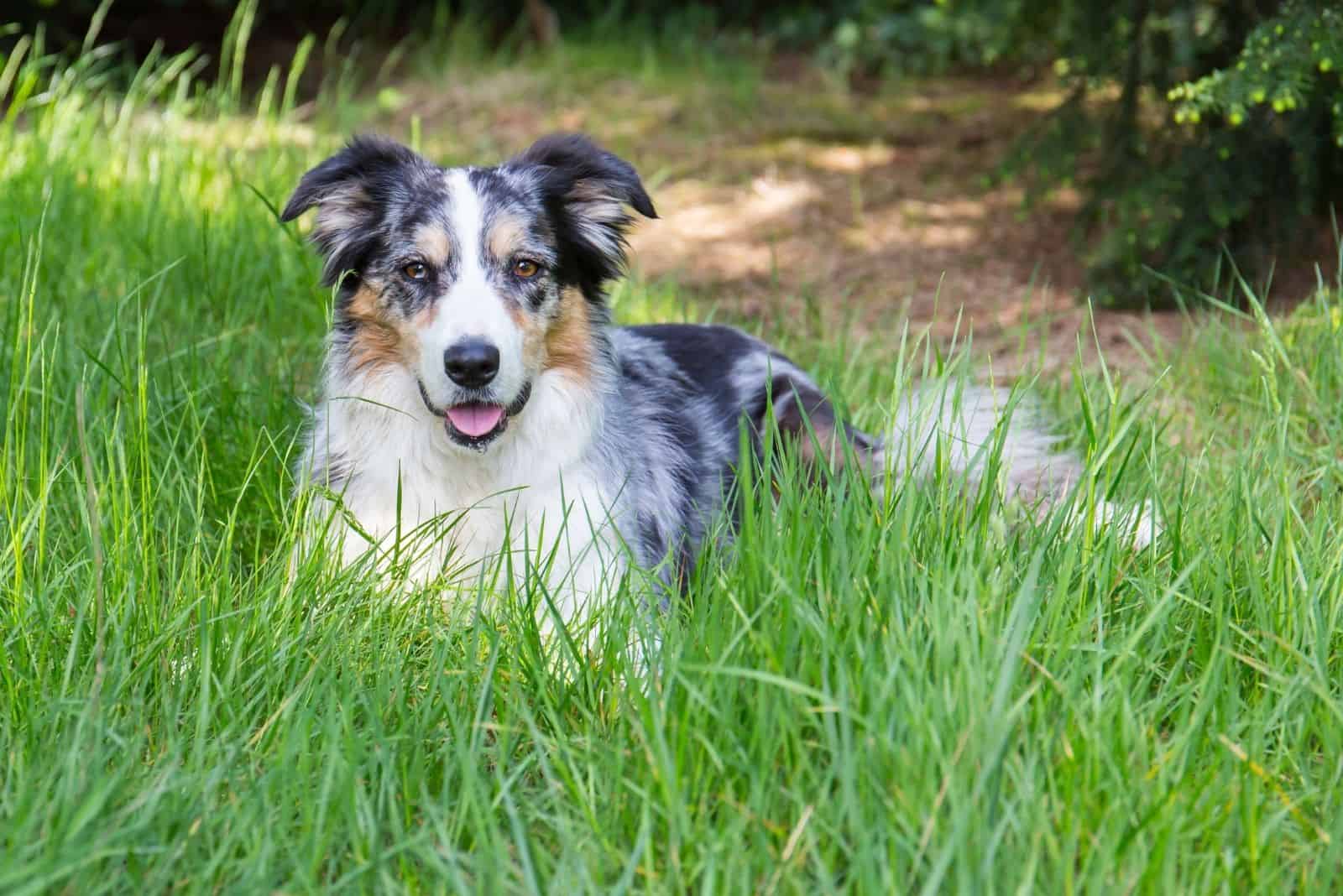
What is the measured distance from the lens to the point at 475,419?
319 cm

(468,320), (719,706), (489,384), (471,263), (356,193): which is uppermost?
(356,193)

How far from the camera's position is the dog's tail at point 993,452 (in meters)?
2.75

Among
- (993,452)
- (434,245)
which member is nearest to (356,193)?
(434,245)

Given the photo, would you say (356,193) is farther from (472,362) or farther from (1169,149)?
(1169,149)

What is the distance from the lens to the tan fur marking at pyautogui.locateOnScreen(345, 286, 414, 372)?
3283 mm

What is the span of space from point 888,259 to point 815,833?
4691mm

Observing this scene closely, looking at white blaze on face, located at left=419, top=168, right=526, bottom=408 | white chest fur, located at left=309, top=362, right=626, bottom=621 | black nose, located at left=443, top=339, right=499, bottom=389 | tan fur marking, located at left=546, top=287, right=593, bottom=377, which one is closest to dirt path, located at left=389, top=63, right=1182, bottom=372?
tan fur marking, located at left=546, top=287, right=593, bottom=377

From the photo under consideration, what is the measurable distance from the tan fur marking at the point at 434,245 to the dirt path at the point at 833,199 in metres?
2.00

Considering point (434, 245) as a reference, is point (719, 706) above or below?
below

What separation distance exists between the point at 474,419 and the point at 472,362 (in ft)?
0.67

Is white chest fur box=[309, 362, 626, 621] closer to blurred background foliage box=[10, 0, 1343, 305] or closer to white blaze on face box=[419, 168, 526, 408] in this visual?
white blaze on face box=[419, 168, 526, 408]

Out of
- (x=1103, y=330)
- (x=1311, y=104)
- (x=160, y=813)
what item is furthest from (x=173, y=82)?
(x=160, y=813)

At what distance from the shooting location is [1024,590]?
2.24 m

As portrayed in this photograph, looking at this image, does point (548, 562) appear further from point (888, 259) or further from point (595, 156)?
point (888, 259)
